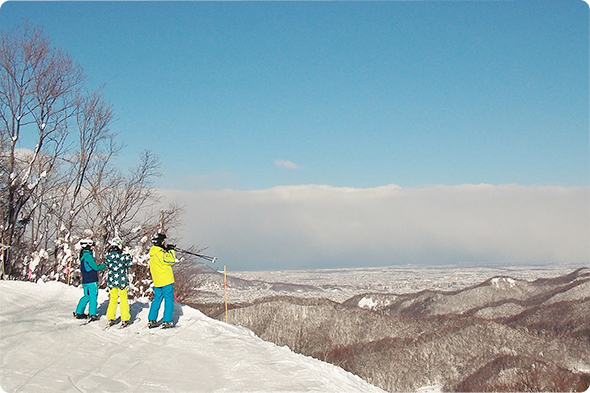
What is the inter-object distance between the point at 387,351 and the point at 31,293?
1810 centimetres

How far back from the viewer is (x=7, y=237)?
67.1 feet

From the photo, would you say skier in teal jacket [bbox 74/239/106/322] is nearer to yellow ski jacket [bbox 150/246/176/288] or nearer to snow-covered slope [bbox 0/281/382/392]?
snow-covered slope [bbox 0/281/382/392]

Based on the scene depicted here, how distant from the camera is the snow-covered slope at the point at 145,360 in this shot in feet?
23.6

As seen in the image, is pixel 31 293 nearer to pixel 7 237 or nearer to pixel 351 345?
pixel 7 237

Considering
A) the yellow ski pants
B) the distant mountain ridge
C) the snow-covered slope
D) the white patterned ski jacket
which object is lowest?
the distant mountain ridge

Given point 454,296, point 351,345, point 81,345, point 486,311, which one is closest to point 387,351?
point 351,345

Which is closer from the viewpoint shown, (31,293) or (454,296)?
(31,293)

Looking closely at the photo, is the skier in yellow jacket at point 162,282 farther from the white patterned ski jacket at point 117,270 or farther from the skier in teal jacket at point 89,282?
the skier in teal jacket at point 89,282

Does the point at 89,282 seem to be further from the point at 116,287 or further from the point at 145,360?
the point at 145,360

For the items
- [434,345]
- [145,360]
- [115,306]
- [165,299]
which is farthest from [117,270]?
[434,345]

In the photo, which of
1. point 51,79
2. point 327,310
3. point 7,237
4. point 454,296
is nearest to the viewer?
point 7,237

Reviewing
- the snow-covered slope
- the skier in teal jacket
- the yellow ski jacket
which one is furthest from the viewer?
the skier in teal jacket

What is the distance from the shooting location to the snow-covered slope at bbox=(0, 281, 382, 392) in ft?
23.6

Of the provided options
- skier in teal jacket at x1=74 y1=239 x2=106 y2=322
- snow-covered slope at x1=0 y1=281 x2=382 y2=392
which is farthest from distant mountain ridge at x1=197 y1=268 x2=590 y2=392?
skier in teal jacket at x1=74 y1=239 x2=106 y2=322
